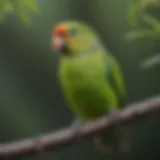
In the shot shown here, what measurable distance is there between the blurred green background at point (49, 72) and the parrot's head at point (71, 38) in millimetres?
498

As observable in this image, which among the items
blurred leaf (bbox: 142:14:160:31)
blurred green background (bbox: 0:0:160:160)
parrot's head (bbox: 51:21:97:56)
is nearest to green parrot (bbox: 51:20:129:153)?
parrot's head (bbox: 51:21:97:56)

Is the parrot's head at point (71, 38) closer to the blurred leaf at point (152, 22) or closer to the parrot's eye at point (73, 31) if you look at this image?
the parrot's eye at point (73, 31)

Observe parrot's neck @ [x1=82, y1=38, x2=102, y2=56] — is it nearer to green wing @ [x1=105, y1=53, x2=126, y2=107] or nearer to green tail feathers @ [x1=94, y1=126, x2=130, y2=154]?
green wing @ [x1=105, y1=53, x2=126, y2=107]

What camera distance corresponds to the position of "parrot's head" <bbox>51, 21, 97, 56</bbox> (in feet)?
3.09

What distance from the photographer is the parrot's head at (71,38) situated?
0.94 metres

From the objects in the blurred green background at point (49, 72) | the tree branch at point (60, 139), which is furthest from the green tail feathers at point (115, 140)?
the blurred green background at point (49, 72)

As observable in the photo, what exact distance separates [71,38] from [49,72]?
0.62 metres

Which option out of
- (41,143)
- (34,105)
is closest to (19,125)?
(34,105)

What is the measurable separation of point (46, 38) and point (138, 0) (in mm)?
903

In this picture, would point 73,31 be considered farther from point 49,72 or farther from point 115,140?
point 49,72

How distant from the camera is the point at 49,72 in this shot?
1601 millimetres

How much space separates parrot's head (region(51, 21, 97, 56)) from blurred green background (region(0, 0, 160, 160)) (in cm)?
50

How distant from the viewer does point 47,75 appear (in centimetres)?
160

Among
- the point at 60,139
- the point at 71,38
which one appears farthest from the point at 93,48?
the point at 60,139
